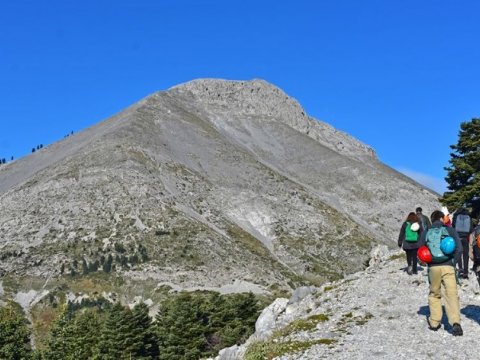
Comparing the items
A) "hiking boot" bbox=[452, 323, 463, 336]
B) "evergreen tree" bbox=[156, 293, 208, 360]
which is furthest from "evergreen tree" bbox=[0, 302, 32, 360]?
"hiking boot" bbox=[452, 323, 463, 336]

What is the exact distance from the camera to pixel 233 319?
232 feet

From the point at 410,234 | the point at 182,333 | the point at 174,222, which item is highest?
the point at 174,222

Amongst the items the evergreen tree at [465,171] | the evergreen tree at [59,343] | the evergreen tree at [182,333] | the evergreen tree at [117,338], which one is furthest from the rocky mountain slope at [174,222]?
the evergreen tree at [465,171]

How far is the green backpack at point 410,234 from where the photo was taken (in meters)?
23.0

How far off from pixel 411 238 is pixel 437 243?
812 centimetres

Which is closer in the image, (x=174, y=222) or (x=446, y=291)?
(x=446, y=291)

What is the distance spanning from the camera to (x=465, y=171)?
5844cm

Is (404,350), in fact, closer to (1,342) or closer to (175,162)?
(1,342)

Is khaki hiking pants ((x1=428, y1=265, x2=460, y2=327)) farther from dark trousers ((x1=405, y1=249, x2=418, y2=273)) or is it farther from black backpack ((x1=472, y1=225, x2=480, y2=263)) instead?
dark trousers ((x1=405, y1=249, x2=418, y2=273))

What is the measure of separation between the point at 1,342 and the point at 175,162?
109 m

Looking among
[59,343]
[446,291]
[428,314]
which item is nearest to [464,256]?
[428,314]

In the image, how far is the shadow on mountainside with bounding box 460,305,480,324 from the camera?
56.6 ft

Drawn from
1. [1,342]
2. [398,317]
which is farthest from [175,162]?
[398,317]

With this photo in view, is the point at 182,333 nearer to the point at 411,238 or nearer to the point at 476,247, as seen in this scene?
the point at 411,238
